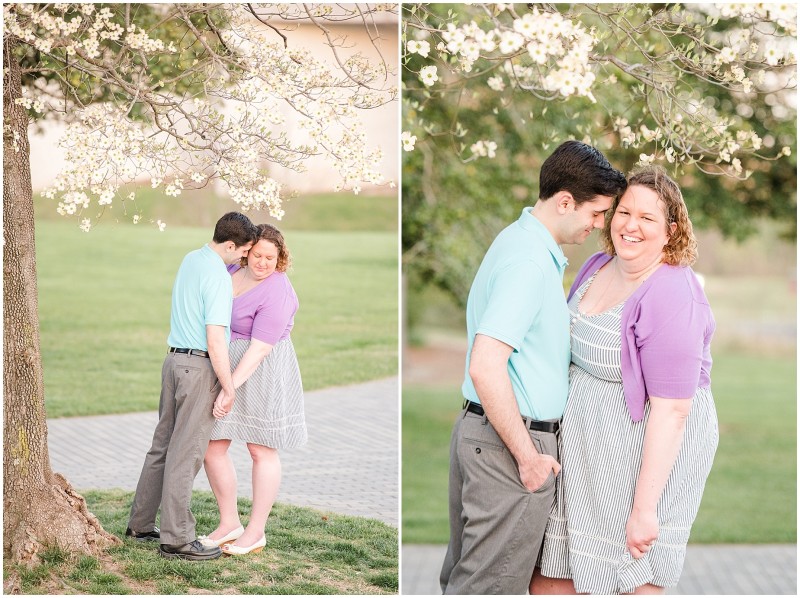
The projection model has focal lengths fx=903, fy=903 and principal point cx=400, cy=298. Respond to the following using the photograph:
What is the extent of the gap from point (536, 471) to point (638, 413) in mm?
366

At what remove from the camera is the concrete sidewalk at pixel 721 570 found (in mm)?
6031

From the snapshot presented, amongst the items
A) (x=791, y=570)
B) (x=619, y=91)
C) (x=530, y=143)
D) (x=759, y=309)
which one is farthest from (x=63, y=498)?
(x=759, y=309)

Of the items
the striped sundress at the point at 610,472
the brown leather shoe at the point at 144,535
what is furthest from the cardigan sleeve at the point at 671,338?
the brown leather shoe at the point at 144,535

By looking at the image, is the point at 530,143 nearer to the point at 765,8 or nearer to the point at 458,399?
the point at 765,8

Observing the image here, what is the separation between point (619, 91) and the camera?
5875 mm

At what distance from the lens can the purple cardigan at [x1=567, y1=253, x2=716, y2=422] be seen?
270 cm

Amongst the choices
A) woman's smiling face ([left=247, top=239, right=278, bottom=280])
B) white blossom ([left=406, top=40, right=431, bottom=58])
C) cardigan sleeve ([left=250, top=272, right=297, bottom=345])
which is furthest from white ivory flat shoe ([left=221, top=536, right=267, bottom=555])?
white blossom ([left=406, top=40, right=431, bottom=58])

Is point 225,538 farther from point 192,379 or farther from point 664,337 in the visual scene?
point 664,337

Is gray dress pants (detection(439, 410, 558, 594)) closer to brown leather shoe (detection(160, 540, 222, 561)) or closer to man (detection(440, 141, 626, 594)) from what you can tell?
man (detection(440, 141, 626, 594))

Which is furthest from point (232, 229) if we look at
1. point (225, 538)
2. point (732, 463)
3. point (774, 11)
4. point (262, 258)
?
point (732, 463)

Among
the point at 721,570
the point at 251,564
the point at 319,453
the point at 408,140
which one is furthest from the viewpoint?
the point at 721,570

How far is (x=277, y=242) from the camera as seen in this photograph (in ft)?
12.4

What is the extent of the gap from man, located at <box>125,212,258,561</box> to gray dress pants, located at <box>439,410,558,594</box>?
117 centimetres

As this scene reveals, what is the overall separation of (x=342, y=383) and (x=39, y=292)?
4.94 ft
